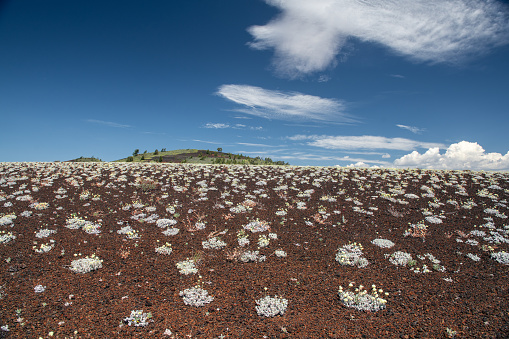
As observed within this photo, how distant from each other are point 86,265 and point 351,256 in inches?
386

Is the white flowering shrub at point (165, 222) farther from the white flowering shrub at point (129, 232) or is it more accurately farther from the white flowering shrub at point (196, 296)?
the white flowering shrub at point (196, 296)

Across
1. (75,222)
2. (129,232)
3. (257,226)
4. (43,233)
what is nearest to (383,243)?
(257,226)

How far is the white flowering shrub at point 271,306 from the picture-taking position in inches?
282

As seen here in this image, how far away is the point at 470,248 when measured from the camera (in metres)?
10.9

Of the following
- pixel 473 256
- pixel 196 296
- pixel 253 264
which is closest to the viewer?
pixel 196 296

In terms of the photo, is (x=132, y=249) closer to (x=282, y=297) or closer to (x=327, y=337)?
(x=282, y=297)

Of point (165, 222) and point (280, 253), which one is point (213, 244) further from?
point (165, 222)

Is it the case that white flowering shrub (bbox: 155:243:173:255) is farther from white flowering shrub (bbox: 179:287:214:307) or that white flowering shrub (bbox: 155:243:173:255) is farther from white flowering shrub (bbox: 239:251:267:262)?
white flowering shrub (bbox: 239:251:267:262)

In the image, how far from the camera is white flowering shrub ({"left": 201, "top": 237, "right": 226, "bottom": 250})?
1055 centimetres

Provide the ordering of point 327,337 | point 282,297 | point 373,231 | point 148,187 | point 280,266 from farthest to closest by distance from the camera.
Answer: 1. point 148,187
2. point 373,231
3. point 280,266
4. point 282,297
5. point 327,337

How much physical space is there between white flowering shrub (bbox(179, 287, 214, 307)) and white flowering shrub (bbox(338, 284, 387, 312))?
4000 millimetres

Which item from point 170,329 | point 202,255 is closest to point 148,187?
point 202,255

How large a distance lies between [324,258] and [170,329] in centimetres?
597

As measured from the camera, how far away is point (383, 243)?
11.1m
